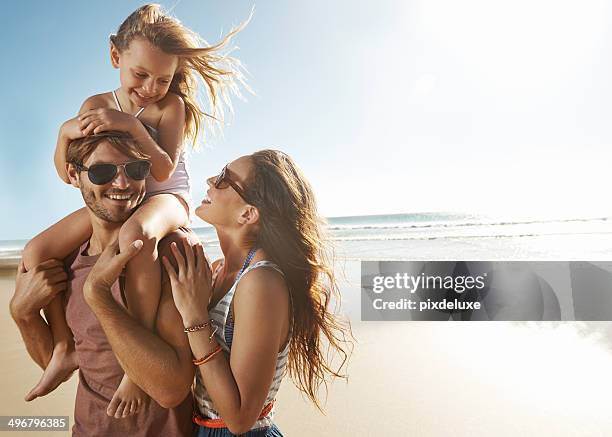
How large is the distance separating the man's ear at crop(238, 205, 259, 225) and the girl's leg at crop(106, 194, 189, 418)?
0.70ft

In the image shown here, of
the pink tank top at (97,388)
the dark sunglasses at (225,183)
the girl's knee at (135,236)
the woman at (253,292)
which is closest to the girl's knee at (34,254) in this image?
the pink tank top at (97,388)

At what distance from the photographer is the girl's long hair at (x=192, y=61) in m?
1.66

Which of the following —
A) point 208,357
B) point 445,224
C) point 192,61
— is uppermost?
point 445,224

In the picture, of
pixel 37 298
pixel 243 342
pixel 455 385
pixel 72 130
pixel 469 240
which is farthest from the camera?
pixel 469 240

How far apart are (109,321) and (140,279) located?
0.13 m

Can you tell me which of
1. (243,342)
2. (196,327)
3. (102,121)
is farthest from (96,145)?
(243,342)

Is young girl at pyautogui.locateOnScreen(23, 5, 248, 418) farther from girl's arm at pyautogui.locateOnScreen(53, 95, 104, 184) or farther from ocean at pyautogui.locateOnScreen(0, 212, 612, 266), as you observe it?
ocean at pyautogui.locateOnScreen(0, 212, 612, 266)

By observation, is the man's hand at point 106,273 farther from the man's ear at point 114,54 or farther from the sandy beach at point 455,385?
the sandy beach at point 455,385

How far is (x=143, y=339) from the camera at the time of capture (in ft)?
4.85

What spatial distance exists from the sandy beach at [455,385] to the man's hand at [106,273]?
1727 mm

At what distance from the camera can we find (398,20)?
11.0ft

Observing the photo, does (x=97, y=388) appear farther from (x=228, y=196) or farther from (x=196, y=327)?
(x=228, y=196)

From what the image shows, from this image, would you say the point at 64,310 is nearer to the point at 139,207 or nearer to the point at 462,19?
the point at 139,207

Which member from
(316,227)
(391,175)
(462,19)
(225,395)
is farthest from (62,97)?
(391,175)
